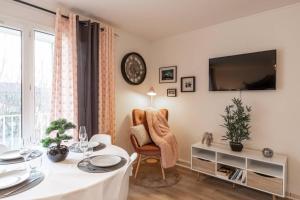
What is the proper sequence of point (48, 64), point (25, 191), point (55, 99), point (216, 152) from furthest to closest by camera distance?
point (216, 152) → point (48, 64) → point (55, 99) → point (25, 191)

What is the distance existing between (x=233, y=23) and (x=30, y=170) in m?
3.15

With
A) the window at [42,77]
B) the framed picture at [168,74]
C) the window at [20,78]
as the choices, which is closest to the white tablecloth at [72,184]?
the window at [20,78]

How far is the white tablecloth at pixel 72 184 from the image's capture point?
3.56 feet

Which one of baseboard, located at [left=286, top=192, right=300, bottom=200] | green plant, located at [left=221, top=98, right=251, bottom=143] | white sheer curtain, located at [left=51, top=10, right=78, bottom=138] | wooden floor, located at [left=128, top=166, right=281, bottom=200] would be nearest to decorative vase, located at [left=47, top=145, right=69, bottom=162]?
white sheer curtain, located at [left=51, top=10, right=78, bottom=138]

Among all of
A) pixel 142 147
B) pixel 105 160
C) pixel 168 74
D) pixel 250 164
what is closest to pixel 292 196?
pixel 250 164

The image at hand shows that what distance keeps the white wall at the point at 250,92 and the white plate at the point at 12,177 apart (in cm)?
269

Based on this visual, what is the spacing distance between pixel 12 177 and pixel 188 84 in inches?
112

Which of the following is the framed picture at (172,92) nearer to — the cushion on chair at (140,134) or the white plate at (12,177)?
the cushion on chair at (140,134)

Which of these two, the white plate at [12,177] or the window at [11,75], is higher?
the window at [11,75]

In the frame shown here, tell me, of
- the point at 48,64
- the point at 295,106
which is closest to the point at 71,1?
the point at 48,64

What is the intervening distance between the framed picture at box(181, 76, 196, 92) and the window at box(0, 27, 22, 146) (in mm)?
2511

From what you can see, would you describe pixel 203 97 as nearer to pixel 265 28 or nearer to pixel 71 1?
pixel 265 28

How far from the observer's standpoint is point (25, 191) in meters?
1.10

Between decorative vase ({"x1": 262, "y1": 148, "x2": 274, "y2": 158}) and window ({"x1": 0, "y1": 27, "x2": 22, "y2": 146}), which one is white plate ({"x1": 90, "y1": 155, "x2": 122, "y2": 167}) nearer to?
window ({"x1": 0, "y1": 27, "x2": 22, "y2": 146})
